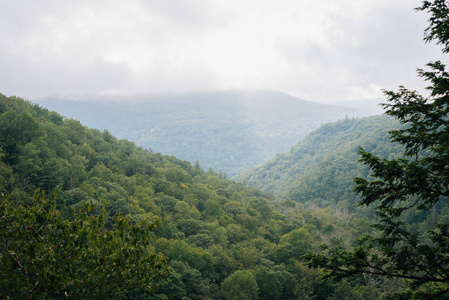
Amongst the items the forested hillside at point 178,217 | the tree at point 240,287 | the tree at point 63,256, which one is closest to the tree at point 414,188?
the tree at point 63,256

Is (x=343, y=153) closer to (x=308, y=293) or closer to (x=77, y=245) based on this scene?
(x=308, y=293)

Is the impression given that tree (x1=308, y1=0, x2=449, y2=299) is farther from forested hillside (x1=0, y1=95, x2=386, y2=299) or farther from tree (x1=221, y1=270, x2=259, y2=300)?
tree (x1=221, y1=270, x2=259, y2=300)

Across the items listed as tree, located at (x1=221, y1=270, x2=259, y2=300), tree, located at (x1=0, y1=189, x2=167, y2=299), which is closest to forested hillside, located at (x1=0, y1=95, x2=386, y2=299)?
tree, located at (x1=221, y1=270, x2=259, y2=300)

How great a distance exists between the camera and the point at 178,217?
49594 millimetres

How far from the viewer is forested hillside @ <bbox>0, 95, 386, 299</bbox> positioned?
3281cm

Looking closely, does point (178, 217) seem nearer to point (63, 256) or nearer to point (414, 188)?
point (63, 256)

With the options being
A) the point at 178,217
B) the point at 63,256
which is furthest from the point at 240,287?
the point at 63,256

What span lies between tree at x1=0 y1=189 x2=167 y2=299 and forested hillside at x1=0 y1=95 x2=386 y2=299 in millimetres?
13647

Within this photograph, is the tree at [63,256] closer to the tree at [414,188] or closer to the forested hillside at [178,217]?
the tree at [414,188]

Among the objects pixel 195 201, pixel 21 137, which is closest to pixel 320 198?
pixel 195 201

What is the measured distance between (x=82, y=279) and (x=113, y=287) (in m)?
0.94

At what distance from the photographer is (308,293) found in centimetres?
3584

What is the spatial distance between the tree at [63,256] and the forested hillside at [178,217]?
13.6 m

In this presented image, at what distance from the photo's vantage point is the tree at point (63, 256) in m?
7.29
